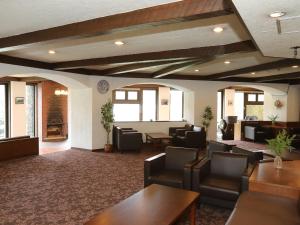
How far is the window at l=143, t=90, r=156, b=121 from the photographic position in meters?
13.5

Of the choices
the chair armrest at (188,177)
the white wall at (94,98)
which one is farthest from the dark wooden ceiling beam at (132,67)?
the chair armrest at (188,177)

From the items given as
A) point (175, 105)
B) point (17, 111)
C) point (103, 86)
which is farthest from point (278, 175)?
point (175, 105)

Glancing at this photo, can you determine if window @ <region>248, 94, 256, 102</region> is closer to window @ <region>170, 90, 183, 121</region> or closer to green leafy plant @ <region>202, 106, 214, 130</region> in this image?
window @ <region>170, 90, 183, 121</region>

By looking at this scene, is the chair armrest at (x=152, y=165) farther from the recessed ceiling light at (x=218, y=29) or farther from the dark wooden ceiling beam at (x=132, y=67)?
the dark wooden ceiling beam at (x=132, y=67)

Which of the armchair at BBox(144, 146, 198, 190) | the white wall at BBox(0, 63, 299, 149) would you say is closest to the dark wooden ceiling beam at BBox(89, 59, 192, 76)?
the white wall at BBox(0, 63, 299, 149)

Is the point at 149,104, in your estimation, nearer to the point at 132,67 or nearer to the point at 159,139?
the point at 159,139

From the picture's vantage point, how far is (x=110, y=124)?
8.77 m

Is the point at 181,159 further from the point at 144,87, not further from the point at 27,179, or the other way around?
the point at 144,87

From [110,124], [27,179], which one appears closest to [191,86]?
[110,124]

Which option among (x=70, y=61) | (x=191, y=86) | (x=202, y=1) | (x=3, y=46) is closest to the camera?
(x=202, y=1)

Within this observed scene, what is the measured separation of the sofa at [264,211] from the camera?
2480mm

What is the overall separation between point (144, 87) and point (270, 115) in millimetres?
6044

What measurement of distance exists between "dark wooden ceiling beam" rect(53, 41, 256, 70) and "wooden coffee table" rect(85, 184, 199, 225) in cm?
275

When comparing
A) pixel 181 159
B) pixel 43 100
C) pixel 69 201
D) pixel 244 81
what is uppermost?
pixel 244 81
